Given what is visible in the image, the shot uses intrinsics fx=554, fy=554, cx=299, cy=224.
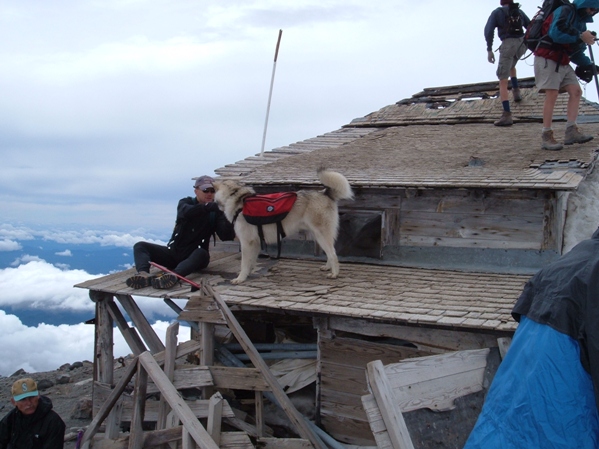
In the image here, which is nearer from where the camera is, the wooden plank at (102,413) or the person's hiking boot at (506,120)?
the wooden plank at (102,413)

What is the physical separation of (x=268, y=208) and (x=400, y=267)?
2351mm

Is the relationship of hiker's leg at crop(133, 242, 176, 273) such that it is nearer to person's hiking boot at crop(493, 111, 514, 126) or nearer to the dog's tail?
the dog's tail

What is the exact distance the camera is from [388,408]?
439cm

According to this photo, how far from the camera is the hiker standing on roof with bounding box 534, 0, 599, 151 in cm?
918

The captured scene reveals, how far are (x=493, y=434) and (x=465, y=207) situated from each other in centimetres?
559

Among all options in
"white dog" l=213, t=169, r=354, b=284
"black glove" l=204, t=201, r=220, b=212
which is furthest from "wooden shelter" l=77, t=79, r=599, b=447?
"black glove" l=204, t=201, r=220, b=212

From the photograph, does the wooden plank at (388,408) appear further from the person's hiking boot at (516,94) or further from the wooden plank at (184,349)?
the person's hiking boot at (516,94)

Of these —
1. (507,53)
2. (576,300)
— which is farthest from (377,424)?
(507,53)

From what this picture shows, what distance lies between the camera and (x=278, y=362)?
28.1 ft

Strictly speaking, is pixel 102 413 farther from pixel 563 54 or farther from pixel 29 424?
pixel 563 54

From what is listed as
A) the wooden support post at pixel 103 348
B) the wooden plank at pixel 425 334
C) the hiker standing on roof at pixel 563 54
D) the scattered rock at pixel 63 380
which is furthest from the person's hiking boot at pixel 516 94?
the scattered rock at pixel 63 380

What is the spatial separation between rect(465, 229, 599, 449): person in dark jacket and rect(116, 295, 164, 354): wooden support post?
7426 mm

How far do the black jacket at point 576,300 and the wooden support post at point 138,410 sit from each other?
5.34 meters

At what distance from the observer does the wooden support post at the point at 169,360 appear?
7.20m
